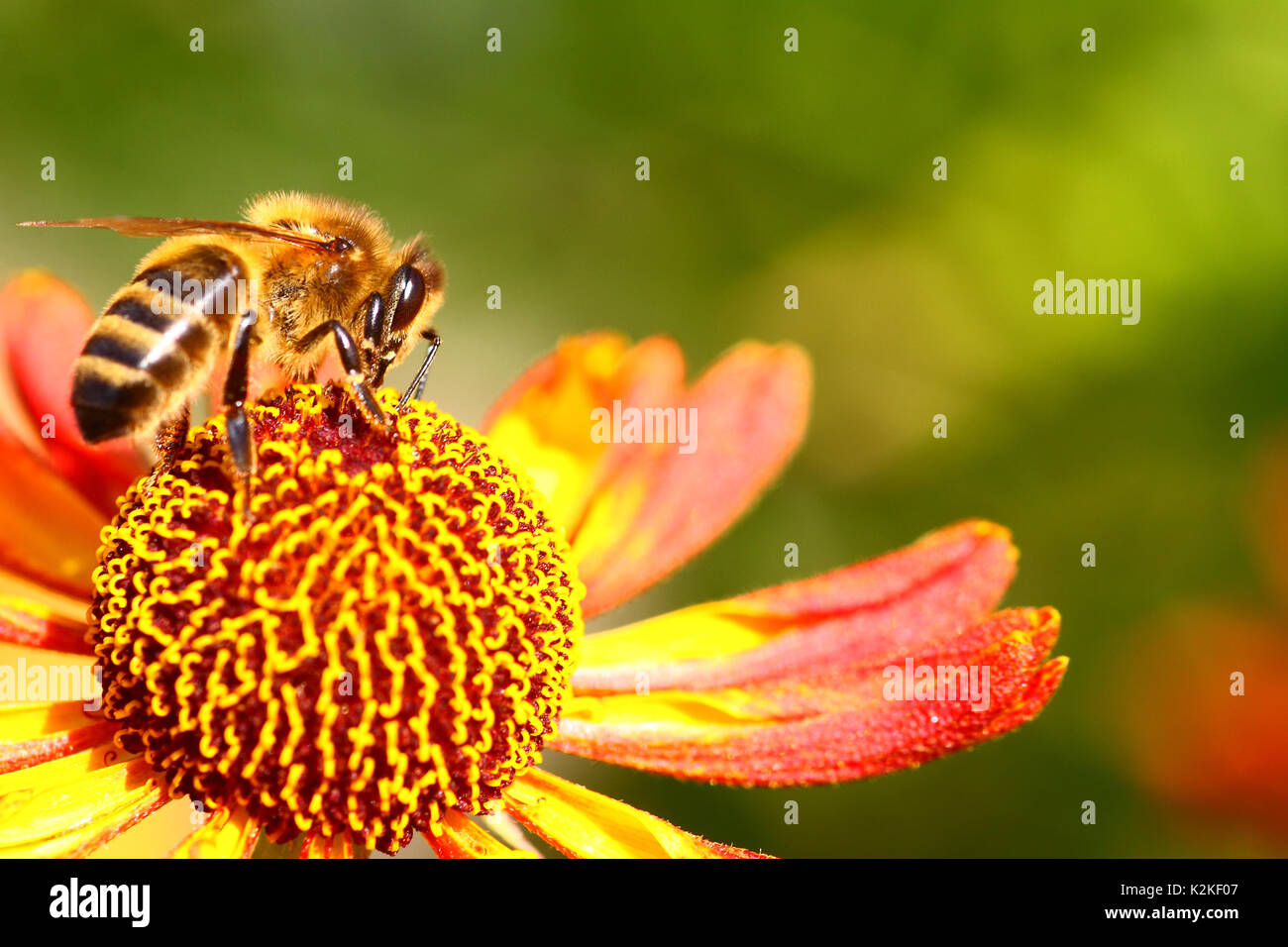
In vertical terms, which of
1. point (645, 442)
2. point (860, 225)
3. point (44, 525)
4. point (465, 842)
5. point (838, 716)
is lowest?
point (465, 842)

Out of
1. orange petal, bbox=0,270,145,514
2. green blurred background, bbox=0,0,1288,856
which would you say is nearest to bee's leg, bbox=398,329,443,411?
orange petal, bbox=0,270,145,514

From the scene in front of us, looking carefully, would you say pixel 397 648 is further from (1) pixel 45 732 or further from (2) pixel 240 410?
(1) pixel 45 732

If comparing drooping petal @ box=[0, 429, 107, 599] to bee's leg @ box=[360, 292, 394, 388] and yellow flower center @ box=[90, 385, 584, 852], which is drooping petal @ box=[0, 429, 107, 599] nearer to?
yellow flower center @ box=[90, 385, 584, 852]

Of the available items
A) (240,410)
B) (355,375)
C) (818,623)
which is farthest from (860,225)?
(240,410)

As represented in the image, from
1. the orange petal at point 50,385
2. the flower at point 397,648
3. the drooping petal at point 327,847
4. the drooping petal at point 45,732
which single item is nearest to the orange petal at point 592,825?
the flower at point 397,648

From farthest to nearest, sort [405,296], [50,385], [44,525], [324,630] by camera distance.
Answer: [50,385], [44,525], [405,296], [324,630]
